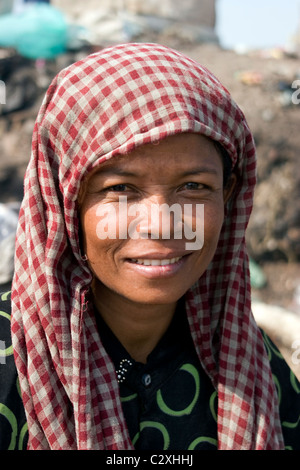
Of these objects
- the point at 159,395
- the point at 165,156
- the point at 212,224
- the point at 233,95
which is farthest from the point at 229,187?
the point at 233,95

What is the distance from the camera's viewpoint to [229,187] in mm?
1764

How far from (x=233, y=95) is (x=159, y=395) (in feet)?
22.7

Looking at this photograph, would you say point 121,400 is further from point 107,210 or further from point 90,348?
point 107,210

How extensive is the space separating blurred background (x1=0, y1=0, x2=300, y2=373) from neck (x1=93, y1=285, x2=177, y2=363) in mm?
2507

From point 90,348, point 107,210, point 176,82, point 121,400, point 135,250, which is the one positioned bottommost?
point 121,400

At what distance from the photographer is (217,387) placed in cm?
176

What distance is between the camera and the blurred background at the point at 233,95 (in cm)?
675

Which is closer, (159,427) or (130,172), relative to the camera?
(130,172)

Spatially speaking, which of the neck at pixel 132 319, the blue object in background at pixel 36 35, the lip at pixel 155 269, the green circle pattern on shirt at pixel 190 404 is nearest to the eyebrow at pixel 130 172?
the lip at pixel 155 269

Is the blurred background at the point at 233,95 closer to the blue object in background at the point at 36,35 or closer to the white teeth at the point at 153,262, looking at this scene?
the blue object in background at the point at 36,35

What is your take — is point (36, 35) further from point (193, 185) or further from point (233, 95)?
point (193, 185)

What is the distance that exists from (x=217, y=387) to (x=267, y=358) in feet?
0.74

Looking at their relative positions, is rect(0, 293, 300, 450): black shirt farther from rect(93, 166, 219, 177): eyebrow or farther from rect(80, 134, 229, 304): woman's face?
rect(93, 166, 219, 177): eyebrow

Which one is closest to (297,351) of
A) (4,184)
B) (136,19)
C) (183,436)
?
(183,436)
